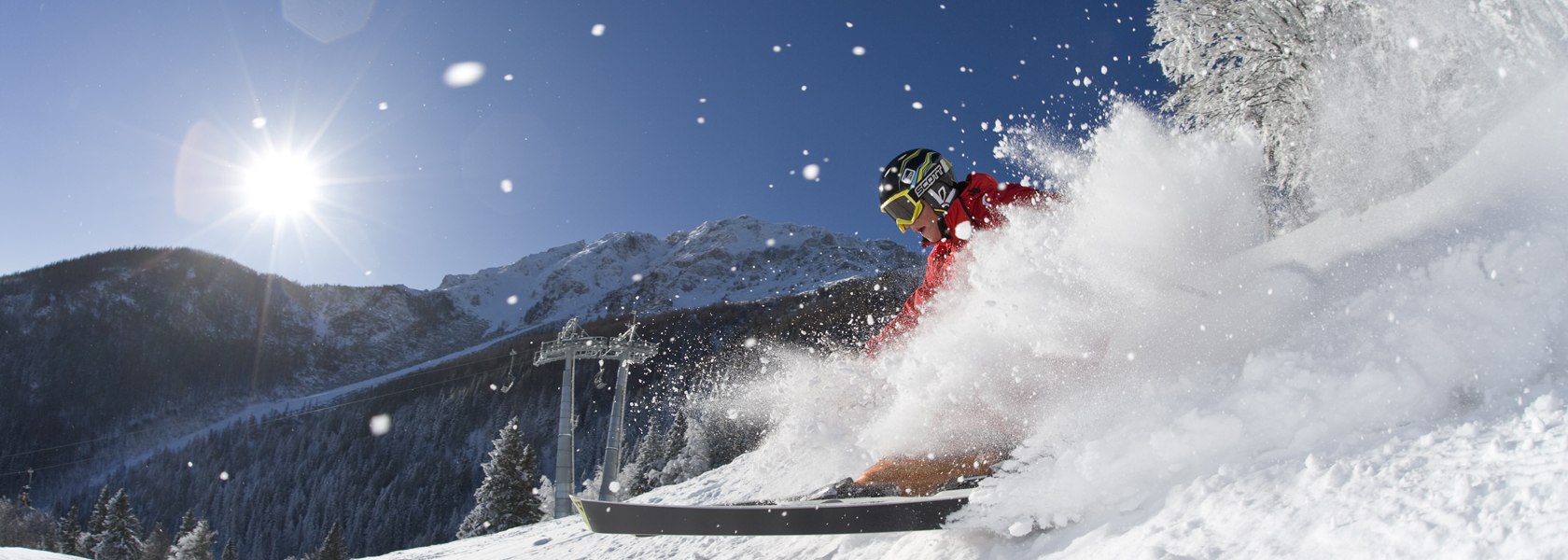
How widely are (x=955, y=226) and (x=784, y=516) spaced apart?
9.41 feet

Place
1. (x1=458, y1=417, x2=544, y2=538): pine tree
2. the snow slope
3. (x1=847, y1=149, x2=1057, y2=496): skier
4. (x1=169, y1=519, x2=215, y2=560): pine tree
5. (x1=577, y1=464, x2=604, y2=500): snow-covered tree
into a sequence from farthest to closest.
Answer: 1. (x1=169, y1=519, x2=215, y2=560): pine tree
2. (x1=458, y1=417, x2=544, y2=538): pine tree
3. (x1=577, y1=464, x2=604, y2=500): snow-covered tree
4. (x1=847, y1=149, x2=1057, y2=496): skier
5. the snow slope

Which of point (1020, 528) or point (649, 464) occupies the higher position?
point (649, 464)

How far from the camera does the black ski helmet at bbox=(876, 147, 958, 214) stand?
5.89 metres

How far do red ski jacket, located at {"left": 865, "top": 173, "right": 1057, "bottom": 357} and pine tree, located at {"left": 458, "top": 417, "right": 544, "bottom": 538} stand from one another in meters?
21.1

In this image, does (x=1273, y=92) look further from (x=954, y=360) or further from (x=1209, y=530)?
(x=1209, y=530)

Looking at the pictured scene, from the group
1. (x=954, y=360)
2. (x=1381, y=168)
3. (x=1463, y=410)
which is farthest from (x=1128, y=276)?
(x=1381, y=168)

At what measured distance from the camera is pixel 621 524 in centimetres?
417

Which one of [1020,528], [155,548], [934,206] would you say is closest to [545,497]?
[934,206]

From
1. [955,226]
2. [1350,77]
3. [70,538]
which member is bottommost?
[955,226]

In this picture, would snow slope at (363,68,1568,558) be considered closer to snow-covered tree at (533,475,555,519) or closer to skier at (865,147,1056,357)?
skier at (865,147,1056,357)

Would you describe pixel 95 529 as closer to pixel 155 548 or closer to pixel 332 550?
pixel 155 548

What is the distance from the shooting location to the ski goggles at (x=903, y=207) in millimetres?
5910

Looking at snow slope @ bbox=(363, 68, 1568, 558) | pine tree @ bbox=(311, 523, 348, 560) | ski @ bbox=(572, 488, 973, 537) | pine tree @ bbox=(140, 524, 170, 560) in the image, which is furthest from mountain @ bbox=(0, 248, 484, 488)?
snow slope @ bbox=(363, 68, 1568, 558)

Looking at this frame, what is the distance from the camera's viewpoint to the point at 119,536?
36.1 metres
